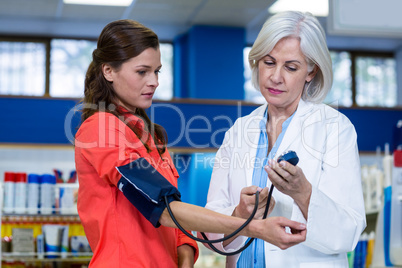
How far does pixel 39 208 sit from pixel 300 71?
224 centimetres

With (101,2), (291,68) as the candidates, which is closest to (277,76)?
→ (291,68)

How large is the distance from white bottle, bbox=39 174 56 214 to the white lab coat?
1873 millimetres

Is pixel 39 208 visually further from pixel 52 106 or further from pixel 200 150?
pixel 200 150

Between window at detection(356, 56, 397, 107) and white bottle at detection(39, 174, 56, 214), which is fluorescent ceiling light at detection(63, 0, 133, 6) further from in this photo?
window at detection(356, 56, 397, 107)

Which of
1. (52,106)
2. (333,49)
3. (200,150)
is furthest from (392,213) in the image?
(333,49)

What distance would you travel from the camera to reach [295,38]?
5.63 feet

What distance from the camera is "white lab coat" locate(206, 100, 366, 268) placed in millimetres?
1470

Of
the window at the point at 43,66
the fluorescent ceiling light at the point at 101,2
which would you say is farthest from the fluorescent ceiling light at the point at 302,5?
the window at the point at 43,66

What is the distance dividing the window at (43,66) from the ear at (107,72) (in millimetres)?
6713

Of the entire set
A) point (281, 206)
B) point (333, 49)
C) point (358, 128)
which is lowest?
point (281, 206)

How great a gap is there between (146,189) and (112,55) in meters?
0.43

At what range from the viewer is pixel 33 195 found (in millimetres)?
3352

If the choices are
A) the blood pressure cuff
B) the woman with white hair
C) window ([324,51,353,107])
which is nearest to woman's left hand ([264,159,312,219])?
the woman with white hair

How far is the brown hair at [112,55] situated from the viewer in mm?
1465
